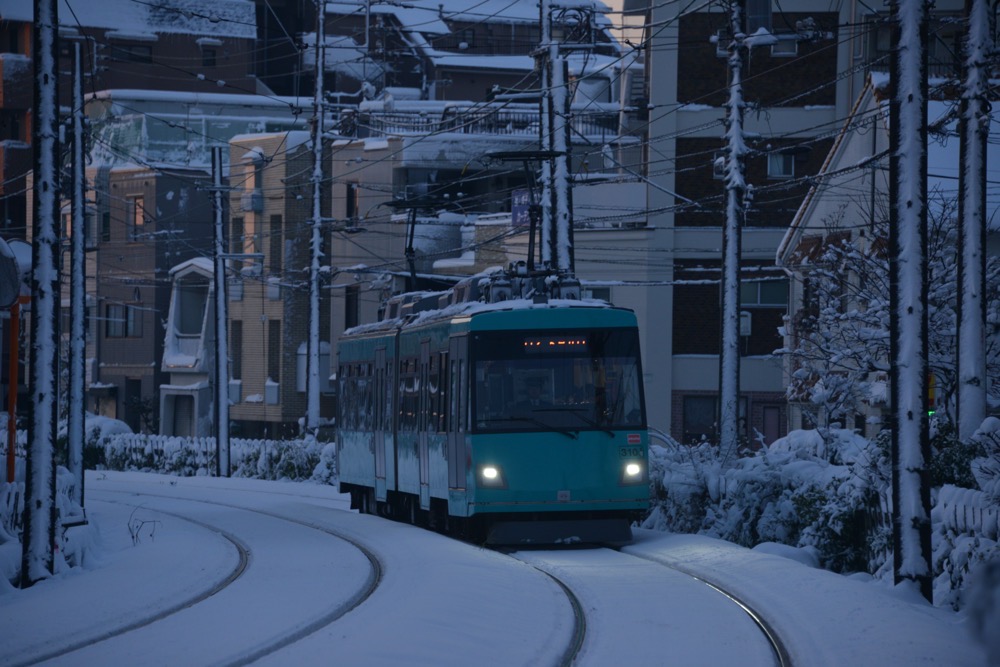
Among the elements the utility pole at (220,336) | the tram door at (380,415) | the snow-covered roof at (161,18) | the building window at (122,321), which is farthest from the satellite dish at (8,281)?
the snow-covered roof at (161,18)

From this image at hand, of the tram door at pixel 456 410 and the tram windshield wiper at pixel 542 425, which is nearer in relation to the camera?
the tram windshield wiper at pixel 542 425

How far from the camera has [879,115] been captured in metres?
29.8

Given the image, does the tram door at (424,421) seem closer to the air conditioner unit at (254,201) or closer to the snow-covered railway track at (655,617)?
the snow-covered railway track at (655,617)

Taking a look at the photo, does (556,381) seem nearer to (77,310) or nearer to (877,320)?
(877,320)

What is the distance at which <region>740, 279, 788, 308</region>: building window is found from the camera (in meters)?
47.5

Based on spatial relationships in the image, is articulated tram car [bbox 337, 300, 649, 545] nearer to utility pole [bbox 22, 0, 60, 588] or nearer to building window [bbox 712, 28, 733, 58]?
utility pole [bbox 22, 0, 60, 588]

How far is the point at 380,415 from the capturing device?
25.6 meters

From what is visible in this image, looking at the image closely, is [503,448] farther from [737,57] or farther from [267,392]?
[267,392]

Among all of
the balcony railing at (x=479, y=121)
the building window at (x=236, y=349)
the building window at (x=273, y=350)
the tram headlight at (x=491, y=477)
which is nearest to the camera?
the tram headlight at (x=491, y=477)

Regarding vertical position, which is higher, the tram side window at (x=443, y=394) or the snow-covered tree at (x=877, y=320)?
the snow-covered tree at (x=877, y=320)

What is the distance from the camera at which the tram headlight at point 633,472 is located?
19.9 meters

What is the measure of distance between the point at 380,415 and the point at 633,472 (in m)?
6.80

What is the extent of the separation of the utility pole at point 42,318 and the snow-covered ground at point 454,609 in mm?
628

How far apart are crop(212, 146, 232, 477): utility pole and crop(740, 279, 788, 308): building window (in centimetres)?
1555
